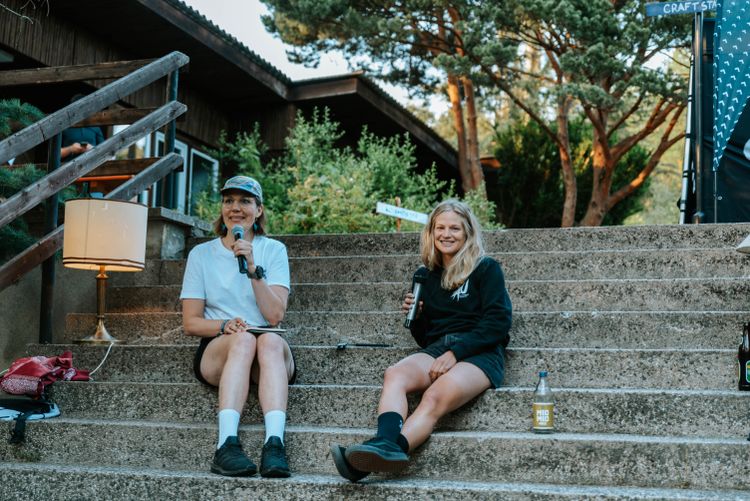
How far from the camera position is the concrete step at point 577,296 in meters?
4.46

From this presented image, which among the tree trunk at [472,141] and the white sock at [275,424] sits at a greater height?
the tree trunk at [472,141]

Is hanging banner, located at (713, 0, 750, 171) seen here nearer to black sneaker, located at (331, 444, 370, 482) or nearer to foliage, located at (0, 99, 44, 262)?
black sneaker, located at (331, 444, 370, 482)

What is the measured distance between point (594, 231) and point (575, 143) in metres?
10.7

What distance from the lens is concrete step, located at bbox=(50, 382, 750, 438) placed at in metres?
3.42

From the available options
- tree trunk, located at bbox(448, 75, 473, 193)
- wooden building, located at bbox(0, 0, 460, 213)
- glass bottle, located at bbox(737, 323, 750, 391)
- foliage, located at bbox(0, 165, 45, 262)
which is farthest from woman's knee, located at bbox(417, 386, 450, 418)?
tree trunk, located at bbox(448, 75, 473, 193)

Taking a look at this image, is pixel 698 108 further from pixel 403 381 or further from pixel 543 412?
pixel 403 381

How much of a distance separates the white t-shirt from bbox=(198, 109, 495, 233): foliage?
12.6 ft

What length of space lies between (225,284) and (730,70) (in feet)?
15.4

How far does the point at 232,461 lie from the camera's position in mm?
3287

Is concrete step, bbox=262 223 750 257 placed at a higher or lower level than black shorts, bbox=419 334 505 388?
higher

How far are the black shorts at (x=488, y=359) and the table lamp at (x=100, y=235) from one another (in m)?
1.85

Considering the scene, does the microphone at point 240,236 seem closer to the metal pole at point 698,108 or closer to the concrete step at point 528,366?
the concrete step at point 528,366

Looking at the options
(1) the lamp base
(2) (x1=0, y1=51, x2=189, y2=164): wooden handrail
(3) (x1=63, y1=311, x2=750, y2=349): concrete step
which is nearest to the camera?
(3) (x1=63, y1=311, x2=750, y2=349): concrete step

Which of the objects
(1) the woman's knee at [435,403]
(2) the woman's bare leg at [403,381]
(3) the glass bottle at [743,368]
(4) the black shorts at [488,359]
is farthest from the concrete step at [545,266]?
(1) the woman's knee at [435,403]
